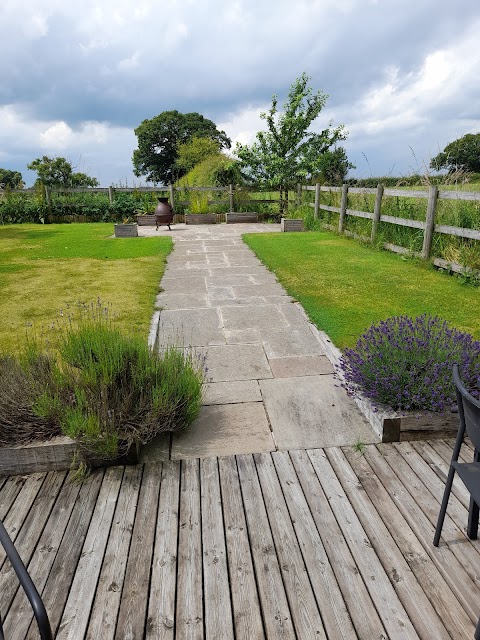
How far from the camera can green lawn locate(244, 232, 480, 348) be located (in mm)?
4996

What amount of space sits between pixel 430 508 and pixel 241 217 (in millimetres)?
15515

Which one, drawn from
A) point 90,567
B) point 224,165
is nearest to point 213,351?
point 90,567

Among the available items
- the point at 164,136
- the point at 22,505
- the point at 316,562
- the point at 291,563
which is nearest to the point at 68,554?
the point at 22,505

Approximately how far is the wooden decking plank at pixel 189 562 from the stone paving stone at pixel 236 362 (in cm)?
128

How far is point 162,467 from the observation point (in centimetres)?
250

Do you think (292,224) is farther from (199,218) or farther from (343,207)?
(199,218)

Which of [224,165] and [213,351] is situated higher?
[224,165]

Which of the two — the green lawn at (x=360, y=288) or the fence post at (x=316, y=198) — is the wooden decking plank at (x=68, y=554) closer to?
the green lawn at (x=360, y=288)

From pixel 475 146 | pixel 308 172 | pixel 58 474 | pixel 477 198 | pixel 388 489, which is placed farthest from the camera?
pixel 475 146

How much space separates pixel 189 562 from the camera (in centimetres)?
185

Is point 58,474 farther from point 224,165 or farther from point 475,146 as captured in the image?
point 475,146

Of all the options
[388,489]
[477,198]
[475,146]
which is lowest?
[388,489]

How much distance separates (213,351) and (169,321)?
3.63 feet

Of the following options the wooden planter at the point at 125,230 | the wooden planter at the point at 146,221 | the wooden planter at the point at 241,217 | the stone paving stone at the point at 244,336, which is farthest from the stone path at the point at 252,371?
the wooden planter at the point at 241,217
